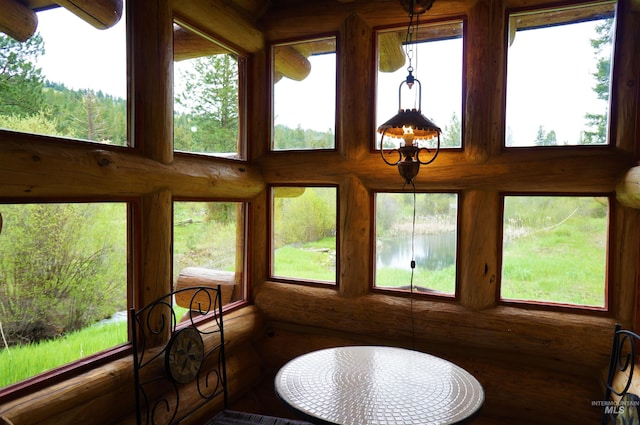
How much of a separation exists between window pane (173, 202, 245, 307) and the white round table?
4.12 feet

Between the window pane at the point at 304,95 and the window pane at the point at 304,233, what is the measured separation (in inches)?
19.2

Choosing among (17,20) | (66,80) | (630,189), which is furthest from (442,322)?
(17,20)

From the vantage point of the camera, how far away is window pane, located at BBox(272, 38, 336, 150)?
3793 mm

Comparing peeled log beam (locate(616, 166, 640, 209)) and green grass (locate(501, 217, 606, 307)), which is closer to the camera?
peeled log beam (locate(616, 166, 640, 209))

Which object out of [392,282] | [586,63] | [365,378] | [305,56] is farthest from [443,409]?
[305,56]

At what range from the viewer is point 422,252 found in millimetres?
3547

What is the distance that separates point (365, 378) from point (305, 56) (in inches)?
118

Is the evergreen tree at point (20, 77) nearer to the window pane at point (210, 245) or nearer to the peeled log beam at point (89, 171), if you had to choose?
the peeled log beam at point (89, 171)

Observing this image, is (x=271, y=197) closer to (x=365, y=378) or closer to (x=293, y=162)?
(x=293, y=162)

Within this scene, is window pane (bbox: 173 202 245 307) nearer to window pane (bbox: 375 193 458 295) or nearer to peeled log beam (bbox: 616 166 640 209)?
window pane (bbox: 375 193 458 295)

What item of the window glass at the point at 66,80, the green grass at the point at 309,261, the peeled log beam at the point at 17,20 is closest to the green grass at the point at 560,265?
the green grass at the point at 309,261

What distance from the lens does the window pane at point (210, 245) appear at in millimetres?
3188

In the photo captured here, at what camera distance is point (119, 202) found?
2.68 metres

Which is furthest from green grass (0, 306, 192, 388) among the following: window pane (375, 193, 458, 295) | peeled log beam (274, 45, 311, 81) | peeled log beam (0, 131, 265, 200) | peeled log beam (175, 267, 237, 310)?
peeled log beam (274, 45, 311, 81)
